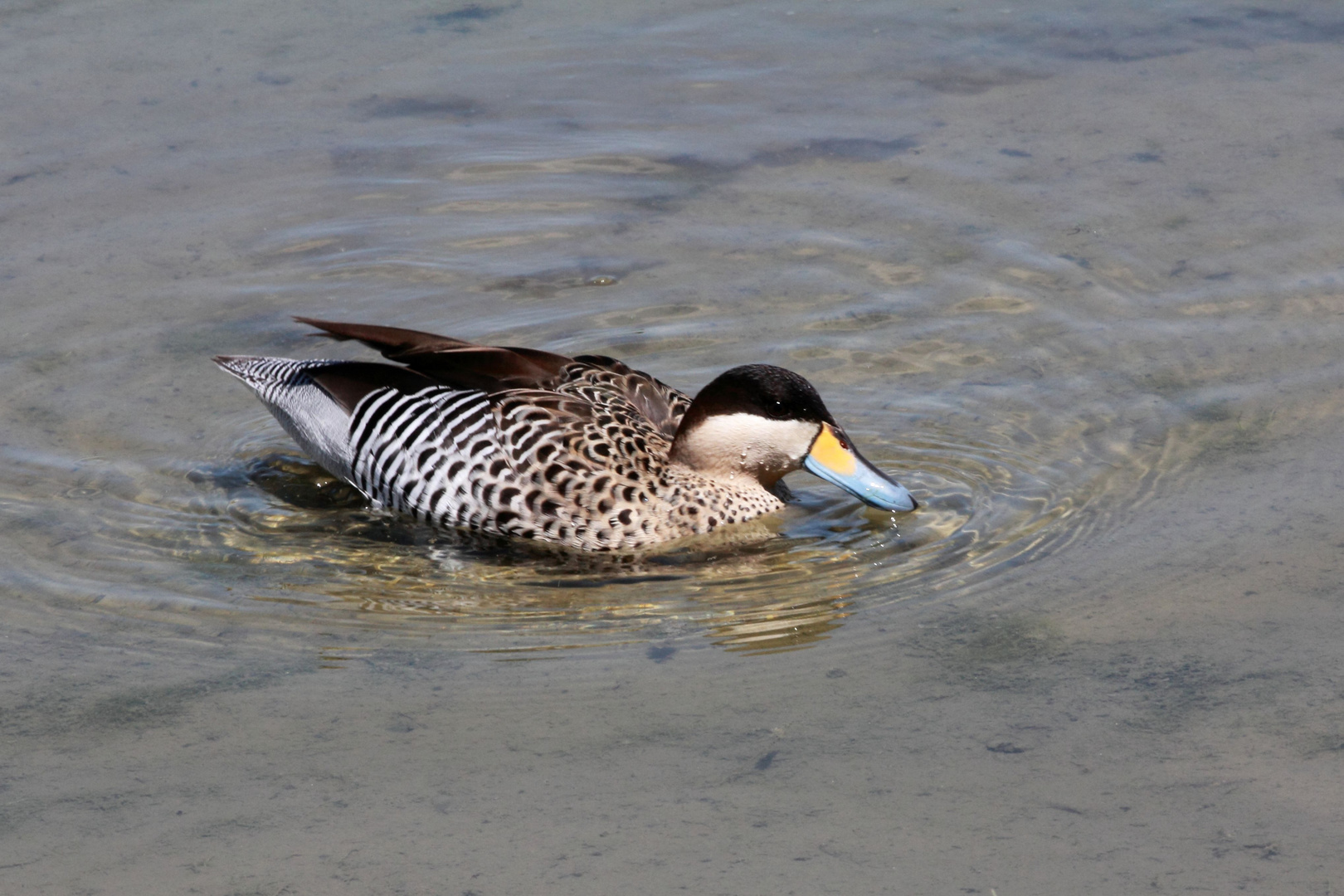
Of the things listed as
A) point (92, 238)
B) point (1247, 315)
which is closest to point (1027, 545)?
point (1247, 315)

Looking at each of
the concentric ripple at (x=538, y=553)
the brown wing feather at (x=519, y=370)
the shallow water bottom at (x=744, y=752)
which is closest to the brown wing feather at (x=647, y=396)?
the brown wing feather at (x=519, y=370)

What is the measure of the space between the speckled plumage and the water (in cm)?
18

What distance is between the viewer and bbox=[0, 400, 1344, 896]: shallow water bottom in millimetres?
4453

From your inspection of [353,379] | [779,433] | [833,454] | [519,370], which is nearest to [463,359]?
[519,370]

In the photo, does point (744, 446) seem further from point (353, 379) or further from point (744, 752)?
point (744, 752)

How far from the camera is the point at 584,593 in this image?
6.23m

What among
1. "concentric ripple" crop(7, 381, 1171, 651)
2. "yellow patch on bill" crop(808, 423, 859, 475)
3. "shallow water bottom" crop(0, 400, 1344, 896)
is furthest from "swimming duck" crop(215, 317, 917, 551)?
"shallow water bottom" crop(0, 400, 1344, 896)

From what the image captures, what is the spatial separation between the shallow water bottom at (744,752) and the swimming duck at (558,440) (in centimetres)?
105

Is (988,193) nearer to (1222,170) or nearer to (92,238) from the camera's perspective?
(1222,170)

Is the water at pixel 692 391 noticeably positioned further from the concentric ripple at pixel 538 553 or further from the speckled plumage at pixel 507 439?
the speckled plumage at pixel 507 439

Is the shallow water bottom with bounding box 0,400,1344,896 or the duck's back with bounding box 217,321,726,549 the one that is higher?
the duck's back with bounding box 217,321,726,549

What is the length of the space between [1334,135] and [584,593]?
5.73m

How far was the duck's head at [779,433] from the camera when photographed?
6.59 metres

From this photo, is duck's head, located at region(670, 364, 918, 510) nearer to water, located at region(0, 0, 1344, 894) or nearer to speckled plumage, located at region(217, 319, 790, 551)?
speckled plumage, located at region(217, 319, 790, 551)
